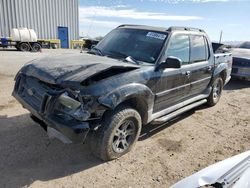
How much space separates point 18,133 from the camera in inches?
167

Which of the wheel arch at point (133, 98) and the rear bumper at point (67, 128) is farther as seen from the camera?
the wheel arch at point (133, 98)

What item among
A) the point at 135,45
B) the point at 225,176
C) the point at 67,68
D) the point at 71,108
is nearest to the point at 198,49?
the point at 135,45

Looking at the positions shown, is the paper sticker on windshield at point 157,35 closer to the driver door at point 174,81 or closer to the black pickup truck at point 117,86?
the black pickup truck at point 117,86

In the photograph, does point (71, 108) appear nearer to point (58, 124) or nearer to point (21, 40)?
point (58, 124)

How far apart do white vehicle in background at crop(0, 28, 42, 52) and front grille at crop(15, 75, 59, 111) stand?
17.9 meters

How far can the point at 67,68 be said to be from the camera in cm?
349

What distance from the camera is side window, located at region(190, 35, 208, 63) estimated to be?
16.5ft

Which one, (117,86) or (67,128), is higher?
(117,86)

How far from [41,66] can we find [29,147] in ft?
4.24

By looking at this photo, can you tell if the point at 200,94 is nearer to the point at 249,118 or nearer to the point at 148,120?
the point at 249,118

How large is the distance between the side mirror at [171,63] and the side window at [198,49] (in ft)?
3.99

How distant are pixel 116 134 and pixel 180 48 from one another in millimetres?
2174

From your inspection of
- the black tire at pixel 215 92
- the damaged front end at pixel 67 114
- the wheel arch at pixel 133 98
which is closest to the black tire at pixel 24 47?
the black tire at pixel 215 92

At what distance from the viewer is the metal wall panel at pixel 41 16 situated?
22.3 m
